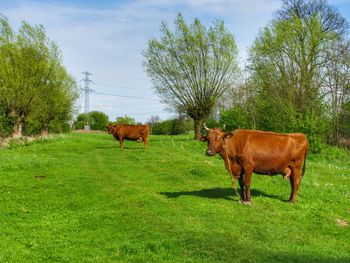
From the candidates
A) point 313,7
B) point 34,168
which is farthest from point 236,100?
point 34,168

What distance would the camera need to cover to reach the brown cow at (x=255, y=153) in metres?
13.8

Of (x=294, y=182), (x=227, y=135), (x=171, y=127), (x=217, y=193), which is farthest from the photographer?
(x=171, y=127)

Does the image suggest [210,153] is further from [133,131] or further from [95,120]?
[95,120]

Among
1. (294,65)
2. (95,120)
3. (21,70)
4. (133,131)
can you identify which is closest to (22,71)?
(21,70)

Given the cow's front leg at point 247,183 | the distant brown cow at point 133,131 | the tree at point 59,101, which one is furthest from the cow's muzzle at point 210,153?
the tree at point 59,101

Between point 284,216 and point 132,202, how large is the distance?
417 centimetres

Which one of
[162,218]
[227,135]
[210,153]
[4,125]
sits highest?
[4,125]

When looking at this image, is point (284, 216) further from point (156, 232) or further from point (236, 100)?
point (236, 100)

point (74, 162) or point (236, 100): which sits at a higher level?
point (236, 100)

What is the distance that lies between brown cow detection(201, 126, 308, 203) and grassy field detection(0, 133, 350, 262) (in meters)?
0.82

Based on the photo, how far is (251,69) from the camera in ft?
146

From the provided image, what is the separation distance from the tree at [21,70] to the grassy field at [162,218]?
82.2ft

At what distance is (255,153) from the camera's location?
13820mm

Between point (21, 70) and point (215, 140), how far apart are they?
1343 inches
